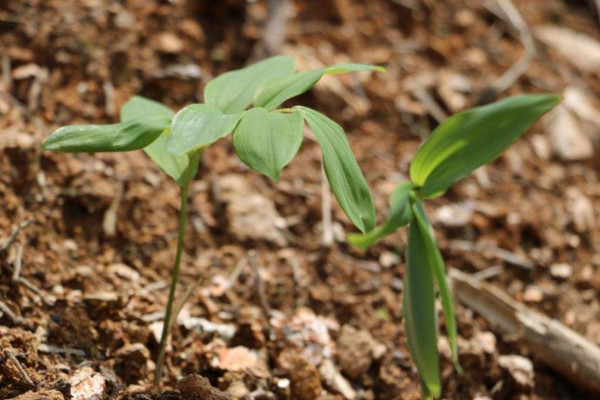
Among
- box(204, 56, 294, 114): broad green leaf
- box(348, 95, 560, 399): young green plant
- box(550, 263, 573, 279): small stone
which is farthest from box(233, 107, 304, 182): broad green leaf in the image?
box(550, 263, 573, 279): small stone

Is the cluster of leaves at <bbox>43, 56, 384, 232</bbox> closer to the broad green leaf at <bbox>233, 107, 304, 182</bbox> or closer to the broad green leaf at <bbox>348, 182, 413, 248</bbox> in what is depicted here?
the broad green leaf at <bbox>233, 107, 304, 182</bbox>

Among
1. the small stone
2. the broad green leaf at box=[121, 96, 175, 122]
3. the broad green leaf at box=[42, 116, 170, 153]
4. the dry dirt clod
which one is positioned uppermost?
the broad green leaf at box=[42, 116, 170, 153]

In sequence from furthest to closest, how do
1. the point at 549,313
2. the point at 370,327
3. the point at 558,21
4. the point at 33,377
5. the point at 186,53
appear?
the point at 558,21, the point at 186,53, the point at 549,313, the point at 370,327, the point at 33,377

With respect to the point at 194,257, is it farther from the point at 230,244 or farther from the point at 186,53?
the point at 186,53

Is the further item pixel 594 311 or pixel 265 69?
pixel 594 311

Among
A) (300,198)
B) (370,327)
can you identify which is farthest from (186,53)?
(370,327)

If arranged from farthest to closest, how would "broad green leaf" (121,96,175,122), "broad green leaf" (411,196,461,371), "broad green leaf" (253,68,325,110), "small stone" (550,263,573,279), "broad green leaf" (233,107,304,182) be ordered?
"small stone" (550,263,573,279) < "broad green leaf" (121,96,175,122) < "broad green leaf" (411,196,461,371) < "broad green leaf" (253,68,325,110) < "broad green leaf" (233,107,304,182)

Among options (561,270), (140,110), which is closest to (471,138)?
(140,110)

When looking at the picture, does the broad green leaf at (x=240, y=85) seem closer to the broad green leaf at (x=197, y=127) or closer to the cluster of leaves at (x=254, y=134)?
the cluster of leaves at (x=254, y=134)
